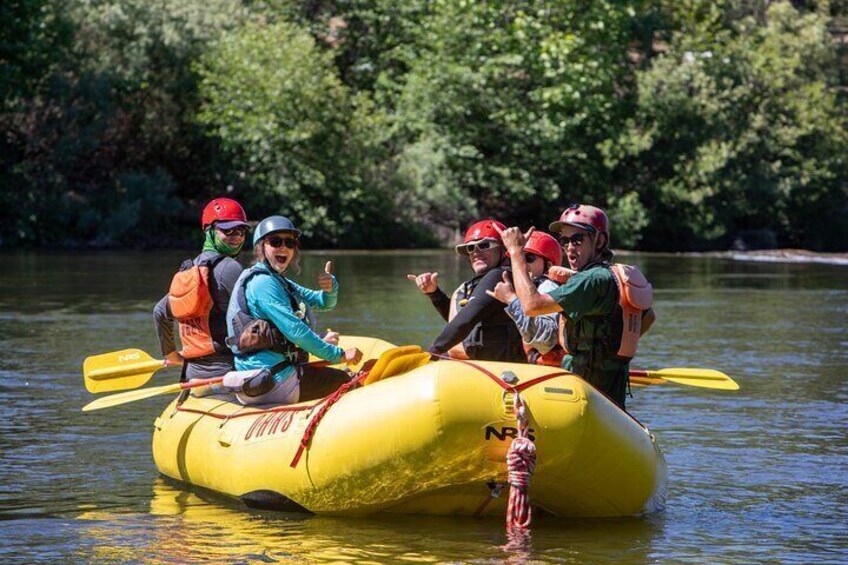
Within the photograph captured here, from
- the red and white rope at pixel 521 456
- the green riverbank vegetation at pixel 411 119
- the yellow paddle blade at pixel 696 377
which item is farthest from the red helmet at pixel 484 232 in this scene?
the green riverbank vegetation at pixel 411 119

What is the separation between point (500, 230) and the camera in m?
8.90

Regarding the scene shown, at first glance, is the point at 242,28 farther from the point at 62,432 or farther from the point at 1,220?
the point at 62,432

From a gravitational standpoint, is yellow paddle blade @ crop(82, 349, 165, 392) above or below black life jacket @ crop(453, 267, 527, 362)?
below

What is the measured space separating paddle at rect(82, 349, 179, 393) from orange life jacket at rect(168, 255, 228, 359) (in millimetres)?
679

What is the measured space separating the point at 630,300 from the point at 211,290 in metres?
2.56

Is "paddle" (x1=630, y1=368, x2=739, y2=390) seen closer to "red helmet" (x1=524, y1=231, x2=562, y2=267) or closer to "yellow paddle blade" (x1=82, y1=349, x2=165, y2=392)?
"red helmet" (x1=524, y1=231, x2=562, y2=267)

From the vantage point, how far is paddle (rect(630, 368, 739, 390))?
30.8ft

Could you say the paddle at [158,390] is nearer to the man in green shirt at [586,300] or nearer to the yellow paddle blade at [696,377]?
the man in green shirt at [586,300]

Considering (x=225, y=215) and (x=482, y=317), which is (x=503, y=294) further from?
(x=225, y=215)

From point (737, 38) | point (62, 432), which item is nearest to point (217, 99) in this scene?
point (737, 38)

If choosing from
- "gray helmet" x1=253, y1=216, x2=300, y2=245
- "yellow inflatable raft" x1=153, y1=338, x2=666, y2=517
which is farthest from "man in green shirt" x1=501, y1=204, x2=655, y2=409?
"gray helmet" x1=253, y1=216, x2=300, y2=245

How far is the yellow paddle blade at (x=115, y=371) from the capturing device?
34.1ft

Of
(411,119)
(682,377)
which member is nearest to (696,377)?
(682,377)

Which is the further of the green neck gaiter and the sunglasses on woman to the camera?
the green neck gaiter
